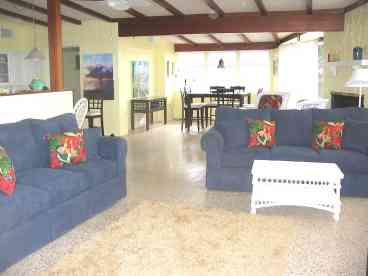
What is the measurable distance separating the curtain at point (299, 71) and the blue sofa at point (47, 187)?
239 inches

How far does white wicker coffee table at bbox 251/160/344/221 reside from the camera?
12.3 feet

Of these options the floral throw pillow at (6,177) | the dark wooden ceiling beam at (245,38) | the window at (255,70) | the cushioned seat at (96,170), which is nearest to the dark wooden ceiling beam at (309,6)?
the dark wooden ceiling beam at (245,38)

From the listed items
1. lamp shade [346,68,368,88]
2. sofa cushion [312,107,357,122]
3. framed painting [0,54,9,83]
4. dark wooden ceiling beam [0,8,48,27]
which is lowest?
sofa cushion [312,107,357,122]

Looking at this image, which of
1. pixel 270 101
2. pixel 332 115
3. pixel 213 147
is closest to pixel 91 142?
pixel 213 147

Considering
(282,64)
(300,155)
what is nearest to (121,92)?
(282,64)

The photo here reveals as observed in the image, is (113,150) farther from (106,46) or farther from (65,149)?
(106,46)

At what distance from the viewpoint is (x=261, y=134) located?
4.86 meters

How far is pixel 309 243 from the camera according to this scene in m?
3.24

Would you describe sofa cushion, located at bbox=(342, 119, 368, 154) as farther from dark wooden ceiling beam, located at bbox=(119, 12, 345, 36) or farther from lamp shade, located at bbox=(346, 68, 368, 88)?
dark wooden ceiling beam, located at bbox=(119, 12, 345, 36)

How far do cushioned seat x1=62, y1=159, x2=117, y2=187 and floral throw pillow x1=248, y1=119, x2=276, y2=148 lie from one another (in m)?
1.68

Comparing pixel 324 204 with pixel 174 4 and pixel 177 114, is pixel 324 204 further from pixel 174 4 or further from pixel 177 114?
pixel 177 114

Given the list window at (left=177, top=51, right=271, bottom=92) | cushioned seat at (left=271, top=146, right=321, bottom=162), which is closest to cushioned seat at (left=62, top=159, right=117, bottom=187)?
cushioned seat at (left=271, top=146, right=321, bottom=162)

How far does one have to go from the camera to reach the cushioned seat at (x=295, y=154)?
14.8ft

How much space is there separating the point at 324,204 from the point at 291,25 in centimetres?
506
